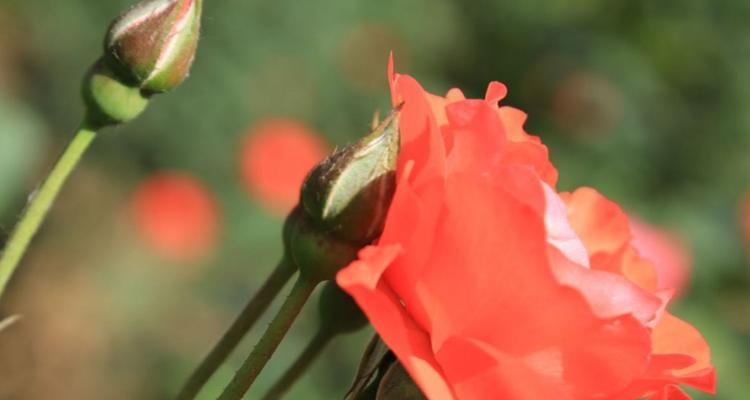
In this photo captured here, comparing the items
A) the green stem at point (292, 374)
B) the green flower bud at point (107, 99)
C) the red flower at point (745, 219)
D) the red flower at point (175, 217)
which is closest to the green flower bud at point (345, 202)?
the green stem at point (292, 374)

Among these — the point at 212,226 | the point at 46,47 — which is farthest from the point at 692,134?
the point at 46,47

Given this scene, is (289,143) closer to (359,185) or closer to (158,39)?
(158,39)

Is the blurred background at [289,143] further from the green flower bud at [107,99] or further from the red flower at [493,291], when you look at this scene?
the red flower at [493,291]

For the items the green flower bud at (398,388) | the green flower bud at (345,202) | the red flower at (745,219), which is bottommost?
the green flower bud at (398,388)

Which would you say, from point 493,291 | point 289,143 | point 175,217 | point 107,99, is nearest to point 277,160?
point 289,143

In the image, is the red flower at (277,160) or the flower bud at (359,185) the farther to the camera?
the red flower at (277,160)

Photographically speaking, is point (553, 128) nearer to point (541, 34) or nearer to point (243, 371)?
point (541, 34)
